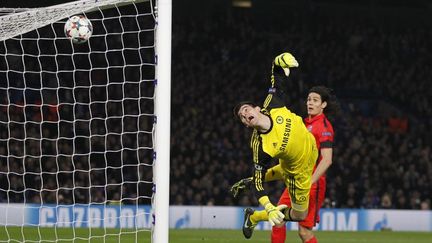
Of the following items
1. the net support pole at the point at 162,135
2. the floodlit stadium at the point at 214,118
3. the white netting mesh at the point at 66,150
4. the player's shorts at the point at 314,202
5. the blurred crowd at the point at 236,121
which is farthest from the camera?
the blurred crowd at the point at 236,121

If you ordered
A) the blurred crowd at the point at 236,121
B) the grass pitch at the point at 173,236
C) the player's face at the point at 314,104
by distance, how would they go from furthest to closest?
1. the blurred crowd at the point at 236,121
2. the grass pitch at the point at 173,236
3. the player's face at the point at 314,104

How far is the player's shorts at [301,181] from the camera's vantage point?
950cm

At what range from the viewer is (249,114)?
9.12 m

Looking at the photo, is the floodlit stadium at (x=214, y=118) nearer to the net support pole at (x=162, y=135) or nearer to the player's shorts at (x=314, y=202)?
the net support pole at (x=162, y=135)

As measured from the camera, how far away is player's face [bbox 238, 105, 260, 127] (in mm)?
9117

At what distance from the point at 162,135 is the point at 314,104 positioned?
205cm

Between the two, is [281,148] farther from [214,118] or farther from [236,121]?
[214,118]

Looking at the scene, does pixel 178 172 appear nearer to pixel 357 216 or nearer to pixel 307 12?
pixel 357 216

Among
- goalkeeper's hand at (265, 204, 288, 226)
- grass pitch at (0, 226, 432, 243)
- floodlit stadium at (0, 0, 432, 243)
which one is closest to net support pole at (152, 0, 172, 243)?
goalkeeper's hand at (265, 204, 288, 226)

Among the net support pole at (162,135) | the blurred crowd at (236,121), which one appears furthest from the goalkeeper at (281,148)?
the blurred crowd at (236,121)

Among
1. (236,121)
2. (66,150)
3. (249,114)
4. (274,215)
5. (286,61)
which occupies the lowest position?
(66,150)

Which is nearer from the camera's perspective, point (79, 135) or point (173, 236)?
point (173, 236)

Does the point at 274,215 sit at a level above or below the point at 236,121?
below

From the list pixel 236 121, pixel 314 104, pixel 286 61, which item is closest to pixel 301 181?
pixel 314 104
